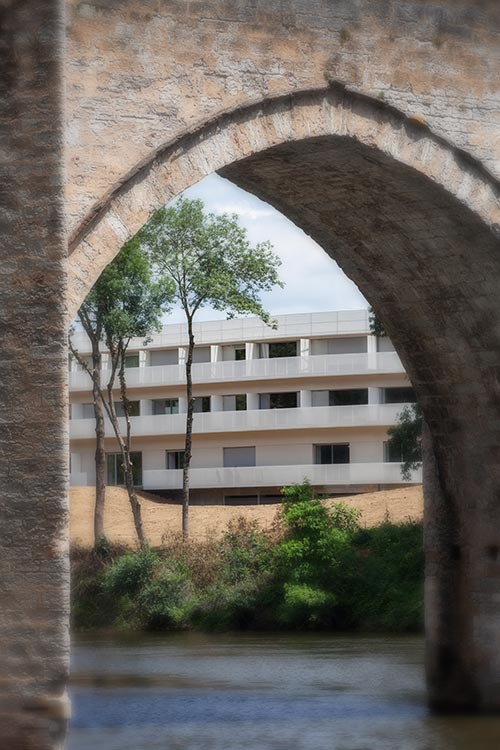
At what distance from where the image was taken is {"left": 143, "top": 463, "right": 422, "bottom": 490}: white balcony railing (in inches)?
1232

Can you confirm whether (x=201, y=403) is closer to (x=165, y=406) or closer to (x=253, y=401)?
(x=165, y=406)

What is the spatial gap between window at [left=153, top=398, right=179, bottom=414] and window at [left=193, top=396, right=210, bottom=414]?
0.45m

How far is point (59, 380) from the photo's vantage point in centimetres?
728

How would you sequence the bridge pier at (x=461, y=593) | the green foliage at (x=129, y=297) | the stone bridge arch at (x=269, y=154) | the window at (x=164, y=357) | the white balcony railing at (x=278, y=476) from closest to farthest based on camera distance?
the stone bridge arch at (x=269, y=154) < the bridge pier at (x=461, y=593) < the green foliage at (x=129, y=297) < the white balcony railing at (x=278, y=476) < the window at (x=164, y=357)

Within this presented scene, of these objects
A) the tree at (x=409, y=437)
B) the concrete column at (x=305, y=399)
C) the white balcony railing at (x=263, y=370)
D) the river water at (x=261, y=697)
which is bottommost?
the river water at (x=261, y=697)

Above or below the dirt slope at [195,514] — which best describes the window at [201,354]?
above

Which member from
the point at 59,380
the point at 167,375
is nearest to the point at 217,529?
the point at 167,375

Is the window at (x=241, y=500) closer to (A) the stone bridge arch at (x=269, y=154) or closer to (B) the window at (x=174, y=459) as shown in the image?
(B) the window at (x=174, y=459)

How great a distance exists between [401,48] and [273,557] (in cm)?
1514

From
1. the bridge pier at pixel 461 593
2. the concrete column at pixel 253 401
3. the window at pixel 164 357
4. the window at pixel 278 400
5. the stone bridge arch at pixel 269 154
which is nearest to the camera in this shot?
the stone bridge arch at pixel 269 154

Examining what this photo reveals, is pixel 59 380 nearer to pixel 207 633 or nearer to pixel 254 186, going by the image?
pixel 254 186

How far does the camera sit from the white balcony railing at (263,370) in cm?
3291

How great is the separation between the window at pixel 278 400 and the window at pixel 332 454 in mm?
1208

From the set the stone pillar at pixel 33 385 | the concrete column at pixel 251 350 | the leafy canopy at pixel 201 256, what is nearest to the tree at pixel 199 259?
the leafy canopy at pixel 201 256
